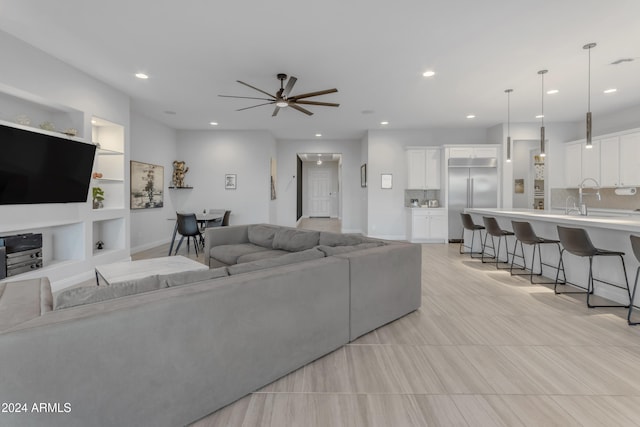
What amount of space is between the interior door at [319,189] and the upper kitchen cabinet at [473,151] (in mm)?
7220

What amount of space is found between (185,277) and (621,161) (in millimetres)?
7628

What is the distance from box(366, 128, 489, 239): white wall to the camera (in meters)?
7.79

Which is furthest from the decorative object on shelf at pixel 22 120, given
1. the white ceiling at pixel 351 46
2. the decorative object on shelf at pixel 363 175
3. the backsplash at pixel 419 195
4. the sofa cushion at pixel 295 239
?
the backsplash at pixel 419 195

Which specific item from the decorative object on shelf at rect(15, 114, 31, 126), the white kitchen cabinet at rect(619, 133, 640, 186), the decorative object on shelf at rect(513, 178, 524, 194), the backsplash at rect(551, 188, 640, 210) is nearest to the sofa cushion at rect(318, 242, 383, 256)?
the decorative object on shelf at rect(15, 114, 31, 126)

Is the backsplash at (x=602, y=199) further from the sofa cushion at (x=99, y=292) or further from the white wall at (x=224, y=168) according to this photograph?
the sofa cushion at (x=99, y=292)

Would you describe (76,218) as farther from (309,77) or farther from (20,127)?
(309,77)

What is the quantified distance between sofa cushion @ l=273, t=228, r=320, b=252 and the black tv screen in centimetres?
267

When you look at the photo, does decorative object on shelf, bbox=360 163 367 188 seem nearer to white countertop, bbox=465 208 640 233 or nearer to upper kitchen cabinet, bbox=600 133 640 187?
white countertop, bbox=465 208 640 233

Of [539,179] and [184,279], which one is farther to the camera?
[539,179]

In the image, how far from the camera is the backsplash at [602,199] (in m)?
6.02

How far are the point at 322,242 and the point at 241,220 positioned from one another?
15.5ft

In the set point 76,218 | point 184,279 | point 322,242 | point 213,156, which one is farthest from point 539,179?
point 76,218

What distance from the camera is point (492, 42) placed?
11.0 ft

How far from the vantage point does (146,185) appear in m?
6.54
